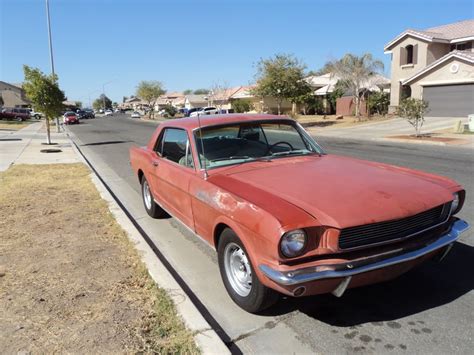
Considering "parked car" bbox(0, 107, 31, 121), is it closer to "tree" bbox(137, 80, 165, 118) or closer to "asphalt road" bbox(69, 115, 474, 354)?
"tree" bbox(137, 80, 165, 118)

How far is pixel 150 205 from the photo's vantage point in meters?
6.31

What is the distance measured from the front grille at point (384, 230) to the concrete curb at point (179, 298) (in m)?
1.10

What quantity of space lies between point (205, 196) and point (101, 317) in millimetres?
1310

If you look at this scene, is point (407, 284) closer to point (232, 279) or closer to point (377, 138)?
point (232, 279)

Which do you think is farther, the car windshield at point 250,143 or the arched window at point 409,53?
the arched window at point 409,53

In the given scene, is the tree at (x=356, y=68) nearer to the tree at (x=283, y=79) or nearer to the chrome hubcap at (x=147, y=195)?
the tree at (x=283, y=79)

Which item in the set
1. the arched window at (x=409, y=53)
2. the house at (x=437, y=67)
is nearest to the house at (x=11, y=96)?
the house at (x=437, y=67)

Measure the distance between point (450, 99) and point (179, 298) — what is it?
3202 centimetres

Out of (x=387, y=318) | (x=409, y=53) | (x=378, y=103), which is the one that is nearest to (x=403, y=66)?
(x=409, y=53)

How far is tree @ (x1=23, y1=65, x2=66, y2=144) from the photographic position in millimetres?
17562

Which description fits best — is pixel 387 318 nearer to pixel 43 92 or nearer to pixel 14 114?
pixel 43 92

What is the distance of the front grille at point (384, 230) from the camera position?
2900 millimetres

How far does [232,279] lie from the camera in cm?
362

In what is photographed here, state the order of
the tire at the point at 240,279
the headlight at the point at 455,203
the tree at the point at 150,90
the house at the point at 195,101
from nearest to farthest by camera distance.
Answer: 1. the tire at the point at 240,279
2. the headlight at the point at 455,203
3. the tree at the point at 150,90
4. the house at the point at 195,101
